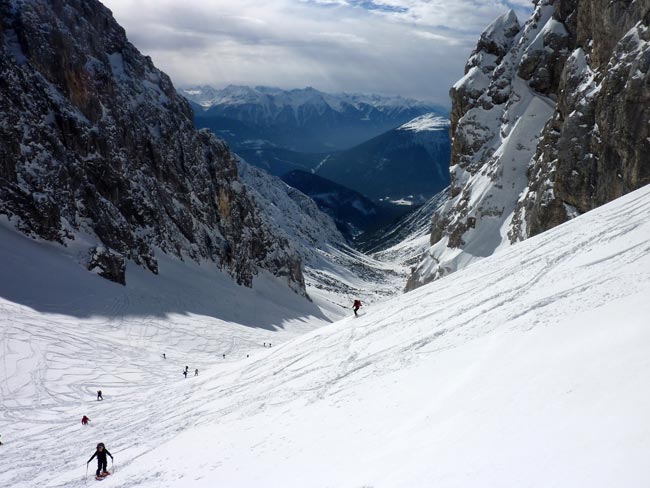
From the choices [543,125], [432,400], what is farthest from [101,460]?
[543,125]

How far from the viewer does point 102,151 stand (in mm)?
76438

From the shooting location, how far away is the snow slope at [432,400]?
36.2ft

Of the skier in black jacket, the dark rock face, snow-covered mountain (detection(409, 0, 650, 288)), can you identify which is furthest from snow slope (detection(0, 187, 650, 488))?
the dark rock face

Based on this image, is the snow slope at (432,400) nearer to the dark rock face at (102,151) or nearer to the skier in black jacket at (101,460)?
the skier in black jacket at (101,460)

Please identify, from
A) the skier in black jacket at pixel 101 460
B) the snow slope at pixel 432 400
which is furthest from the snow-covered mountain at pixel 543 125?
the skier in black jacket at pixel 101 460

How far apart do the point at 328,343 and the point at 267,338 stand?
3694 cm

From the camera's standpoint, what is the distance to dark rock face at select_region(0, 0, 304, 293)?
64.4 m

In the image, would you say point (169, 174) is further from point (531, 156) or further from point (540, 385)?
point (540, 385)

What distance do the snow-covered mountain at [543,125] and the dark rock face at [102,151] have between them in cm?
4195

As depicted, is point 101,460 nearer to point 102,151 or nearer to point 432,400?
point 432,400

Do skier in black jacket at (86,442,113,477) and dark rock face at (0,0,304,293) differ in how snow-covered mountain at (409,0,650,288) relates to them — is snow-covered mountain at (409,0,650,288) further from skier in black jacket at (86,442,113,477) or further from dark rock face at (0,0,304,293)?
dark rock face at (0,0,304,293)

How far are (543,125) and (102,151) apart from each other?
6403 cm

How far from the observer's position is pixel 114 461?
66.6 ft

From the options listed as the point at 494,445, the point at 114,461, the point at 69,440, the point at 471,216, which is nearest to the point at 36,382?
the point at 69,440
